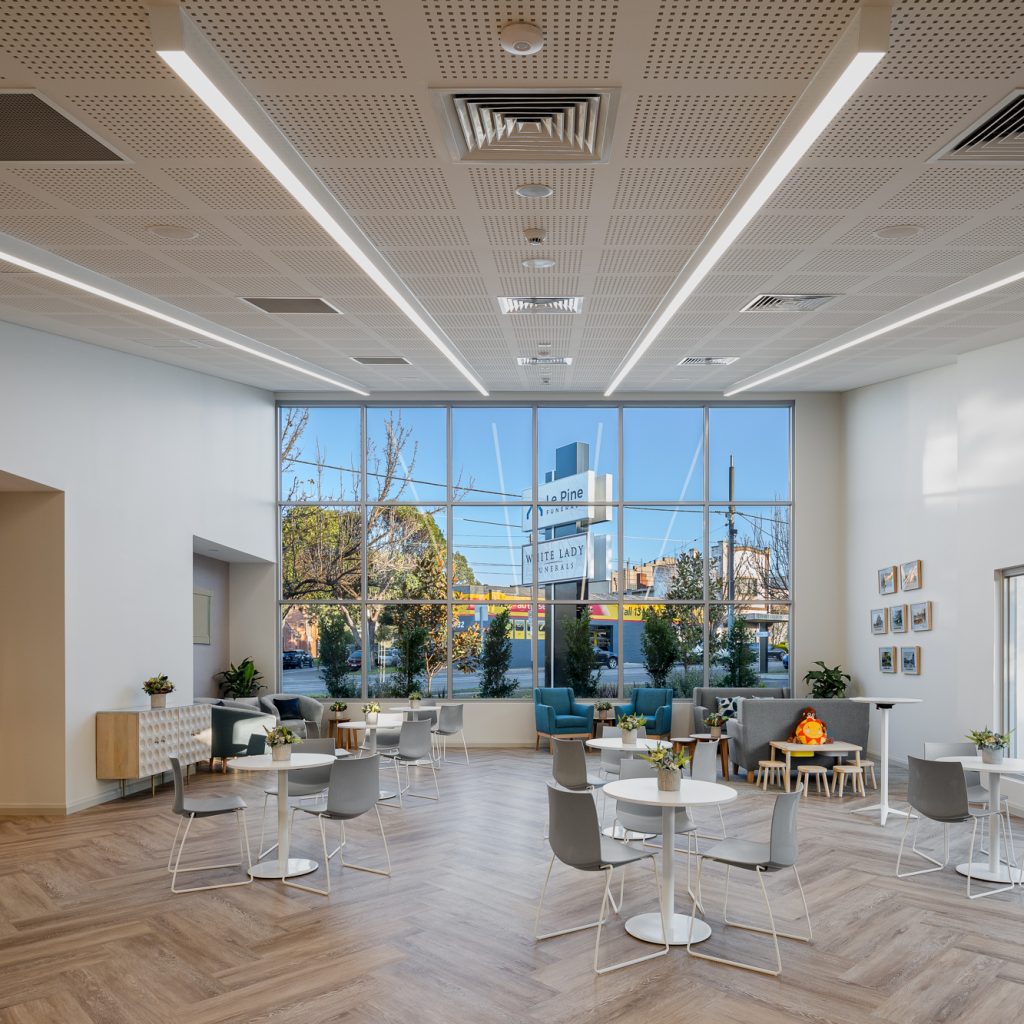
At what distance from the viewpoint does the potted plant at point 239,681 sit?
13727 millimetres

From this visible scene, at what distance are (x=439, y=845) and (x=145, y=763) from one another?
12.1 ft

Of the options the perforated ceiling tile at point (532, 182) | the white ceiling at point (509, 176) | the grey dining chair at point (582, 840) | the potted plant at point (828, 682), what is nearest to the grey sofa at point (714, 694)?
the potted plant at point (828, 682)

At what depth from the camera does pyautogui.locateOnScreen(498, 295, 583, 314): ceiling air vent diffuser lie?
28.1 feet

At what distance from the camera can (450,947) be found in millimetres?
5609

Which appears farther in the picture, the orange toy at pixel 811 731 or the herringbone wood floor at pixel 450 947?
the orange toy at pixel 811 731

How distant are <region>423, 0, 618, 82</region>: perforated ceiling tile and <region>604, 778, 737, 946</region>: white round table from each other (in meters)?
3.85

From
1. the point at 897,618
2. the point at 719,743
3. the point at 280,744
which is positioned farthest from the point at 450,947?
the point at 897,618

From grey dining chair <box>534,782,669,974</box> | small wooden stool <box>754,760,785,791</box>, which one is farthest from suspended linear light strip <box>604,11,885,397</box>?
small wooden stool <box>754,760,785,791</box>

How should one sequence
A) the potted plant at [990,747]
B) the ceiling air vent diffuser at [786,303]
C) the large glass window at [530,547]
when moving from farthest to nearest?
the large glass window at [530,547] < the ceiling air vent diffuser at [786,303] < the potted plant at [990,747]

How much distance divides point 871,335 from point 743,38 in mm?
6298

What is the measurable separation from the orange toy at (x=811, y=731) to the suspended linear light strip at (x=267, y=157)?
6239 millimetres

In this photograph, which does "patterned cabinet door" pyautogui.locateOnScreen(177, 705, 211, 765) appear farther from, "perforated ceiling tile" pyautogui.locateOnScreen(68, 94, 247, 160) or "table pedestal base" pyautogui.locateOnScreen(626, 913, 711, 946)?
"perforated ceiling tile" pyautogui.locateOnScreen(68, 94, 247, 160)

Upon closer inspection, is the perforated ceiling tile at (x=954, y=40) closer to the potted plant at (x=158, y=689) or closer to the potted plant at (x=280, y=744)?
the potted plant at (x=280, y=744)

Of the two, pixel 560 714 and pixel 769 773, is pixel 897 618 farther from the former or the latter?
pixel 560 714
